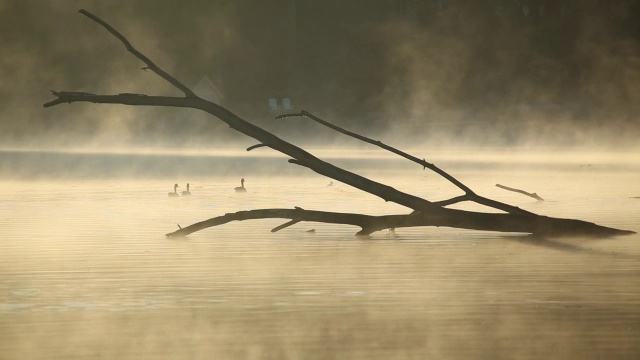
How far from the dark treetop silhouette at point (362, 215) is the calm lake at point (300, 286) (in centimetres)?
14

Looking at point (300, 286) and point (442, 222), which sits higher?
point (442, 222)

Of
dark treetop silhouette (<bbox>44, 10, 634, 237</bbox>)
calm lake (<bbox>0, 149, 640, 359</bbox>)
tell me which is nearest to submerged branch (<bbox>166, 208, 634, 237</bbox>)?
dark treetop silhouette (<bbox>44, 10, 634, 237</bbox>)

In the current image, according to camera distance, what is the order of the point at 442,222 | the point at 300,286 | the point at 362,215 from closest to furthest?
the point at 300,286
the point at 442,222
the point at 362,215

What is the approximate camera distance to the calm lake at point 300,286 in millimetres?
6289

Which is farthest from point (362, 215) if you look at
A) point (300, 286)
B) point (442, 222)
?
point (300, 286)

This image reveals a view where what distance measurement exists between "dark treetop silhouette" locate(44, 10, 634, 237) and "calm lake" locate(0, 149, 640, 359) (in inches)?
5.6

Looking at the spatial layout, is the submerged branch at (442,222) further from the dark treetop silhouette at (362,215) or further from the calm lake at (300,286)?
the calm lake at (300,286)

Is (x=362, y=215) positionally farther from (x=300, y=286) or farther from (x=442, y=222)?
(x=300, y=286)

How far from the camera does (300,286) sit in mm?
7984

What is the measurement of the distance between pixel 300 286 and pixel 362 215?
99.7 inches

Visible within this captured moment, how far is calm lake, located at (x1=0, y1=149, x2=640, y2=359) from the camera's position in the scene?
20.6 ft

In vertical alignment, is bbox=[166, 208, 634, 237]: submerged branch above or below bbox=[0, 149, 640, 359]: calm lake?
above

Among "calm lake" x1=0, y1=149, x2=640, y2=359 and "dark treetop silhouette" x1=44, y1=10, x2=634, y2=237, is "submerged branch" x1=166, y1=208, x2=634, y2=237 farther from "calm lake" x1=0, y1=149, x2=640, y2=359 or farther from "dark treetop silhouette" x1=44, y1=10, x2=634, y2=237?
"calm lake" x1=0, y1=149, x2=640, y2=359

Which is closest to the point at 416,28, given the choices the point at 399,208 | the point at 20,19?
the point at 20,19
